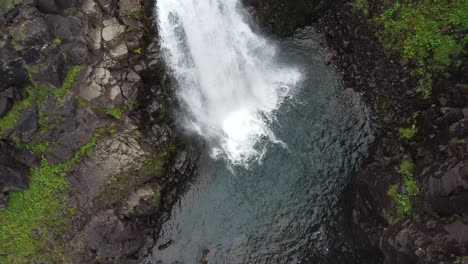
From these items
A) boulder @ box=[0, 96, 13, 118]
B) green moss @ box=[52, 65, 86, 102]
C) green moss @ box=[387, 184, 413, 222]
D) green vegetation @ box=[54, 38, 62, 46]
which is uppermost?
green vegetation @ box=[54, 38, 62, 46]

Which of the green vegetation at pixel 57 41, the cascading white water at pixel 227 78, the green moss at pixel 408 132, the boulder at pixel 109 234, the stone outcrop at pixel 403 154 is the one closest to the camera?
the stone outcrop at pixel 403 154

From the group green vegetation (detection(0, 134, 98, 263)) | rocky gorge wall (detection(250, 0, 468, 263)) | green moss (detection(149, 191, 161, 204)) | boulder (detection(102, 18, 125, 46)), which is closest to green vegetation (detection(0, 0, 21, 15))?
boulder (detection(102, 18, 125, 46))

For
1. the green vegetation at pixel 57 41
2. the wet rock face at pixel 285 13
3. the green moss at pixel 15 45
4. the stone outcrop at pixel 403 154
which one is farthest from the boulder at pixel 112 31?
the stone outcrop at pixel 403 154

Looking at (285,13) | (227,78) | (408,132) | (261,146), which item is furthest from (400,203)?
(285,13)

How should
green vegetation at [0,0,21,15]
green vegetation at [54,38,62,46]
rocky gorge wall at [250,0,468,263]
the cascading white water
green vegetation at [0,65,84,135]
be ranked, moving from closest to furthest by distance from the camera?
rocky gorge wall at [250,0,468,263], green vegetation at [0,0,21,15], green vegetation at [54,38,62,46], green vegetation at [0,65,84,135], the cascading white water

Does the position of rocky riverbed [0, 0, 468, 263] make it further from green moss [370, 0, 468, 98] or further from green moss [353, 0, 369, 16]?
green moss [370, 0, 468, 98]

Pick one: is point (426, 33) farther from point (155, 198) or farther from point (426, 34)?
point (155, 198)

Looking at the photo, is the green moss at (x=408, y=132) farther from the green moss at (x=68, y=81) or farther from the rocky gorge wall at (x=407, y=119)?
the green moss at (x=68, y=81)
